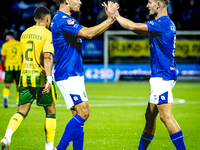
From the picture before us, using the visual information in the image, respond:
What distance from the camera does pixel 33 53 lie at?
15.5 ft

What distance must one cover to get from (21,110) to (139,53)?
20716 mm

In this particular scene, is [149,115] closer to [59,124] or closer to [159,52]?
[159,52]

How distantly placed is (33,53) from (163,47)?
1.90 m

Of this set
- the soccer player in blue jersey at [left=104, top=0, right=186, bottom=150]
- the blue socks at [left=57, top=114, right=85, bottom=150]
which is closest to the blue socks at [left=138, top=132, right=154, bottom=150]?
the soccer player in blue jersey at [left=104, top=0, right=186, bottom=150]

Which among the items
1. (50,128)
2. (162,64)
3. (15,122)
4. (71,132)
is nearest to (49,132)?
(50,128)

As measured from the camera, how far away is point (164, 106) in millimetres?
4105

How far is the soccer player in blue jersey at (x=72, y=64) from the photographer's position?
3.96 metres

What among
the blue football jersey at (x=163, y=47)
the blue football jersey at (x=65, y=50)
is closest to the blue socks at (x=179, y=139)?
the blue football jersey at (x=163, y=47)

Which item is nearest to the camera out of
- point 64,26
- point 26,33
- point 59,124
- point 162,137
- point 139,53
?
point 64,26

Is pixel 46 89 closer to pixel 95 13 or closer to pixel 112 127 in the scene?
pixel 112 127

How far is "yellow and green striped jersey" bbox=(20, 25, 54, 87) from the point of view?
15.4ft

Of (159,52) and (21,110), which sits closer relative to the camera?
(159,52)

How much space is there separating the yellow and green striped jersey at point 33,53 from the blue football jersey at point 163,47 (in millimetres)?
1553

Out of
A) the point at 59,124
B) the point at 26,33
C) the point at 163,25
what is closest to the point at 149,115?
the point at 163,25
